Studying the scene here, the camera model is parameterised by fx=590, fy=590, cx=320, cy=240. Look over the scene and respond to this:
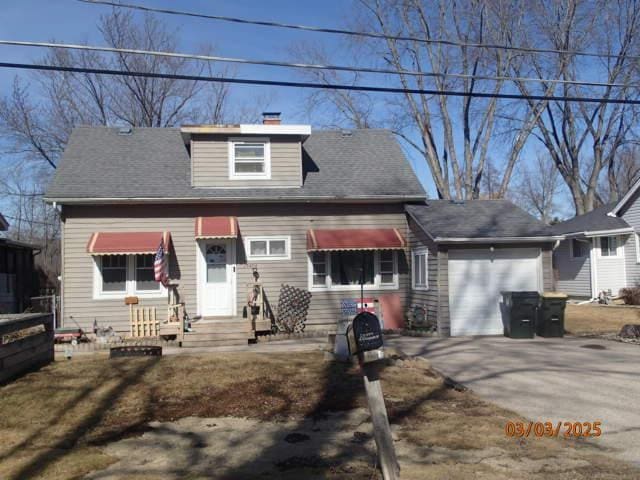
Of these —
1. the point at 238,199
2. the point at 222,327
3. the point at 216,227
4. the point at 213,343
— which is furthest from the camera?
the point at 238,199

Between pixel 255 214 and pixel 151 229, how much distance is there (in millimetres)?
2723

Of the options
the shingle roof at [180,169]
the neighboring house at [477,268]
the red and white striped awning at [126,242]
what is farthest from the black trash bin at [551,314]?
the red and white striped awning at [126,242]

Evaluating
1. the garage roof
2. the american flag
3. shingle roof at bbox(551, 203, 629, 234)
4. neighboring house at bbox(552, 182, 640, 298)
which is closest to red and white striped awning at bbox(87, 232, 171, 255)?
the american flag

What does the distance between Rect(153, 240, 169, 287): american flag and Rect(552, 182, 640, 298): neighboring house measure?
45.7ft

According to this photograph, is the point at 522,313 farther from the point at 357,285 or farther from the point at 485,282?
the point at 357,285

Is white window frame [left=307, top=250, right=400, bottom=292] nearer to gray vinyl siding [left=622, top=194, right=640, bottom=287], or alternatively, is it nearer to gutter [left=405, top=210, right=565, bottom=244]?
gutter [left=405, top=210, right=565, bottom=244]

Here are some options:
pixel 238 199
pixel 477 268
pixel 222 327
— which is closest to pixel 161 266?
pixel 222 327

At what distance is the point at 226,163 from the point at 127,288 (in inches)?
164

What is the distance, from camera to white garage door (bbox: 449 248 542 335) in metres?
14.7

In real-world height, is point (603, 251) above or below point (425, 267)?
above

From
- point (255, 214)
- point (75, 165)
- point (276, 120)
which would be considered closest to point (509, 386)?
point (255, 214)

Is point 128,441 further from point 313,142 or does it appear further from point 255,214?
point 313,142

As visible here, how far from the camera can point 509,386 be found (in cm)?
847

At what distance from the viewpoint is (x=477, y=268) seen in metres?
14.8
